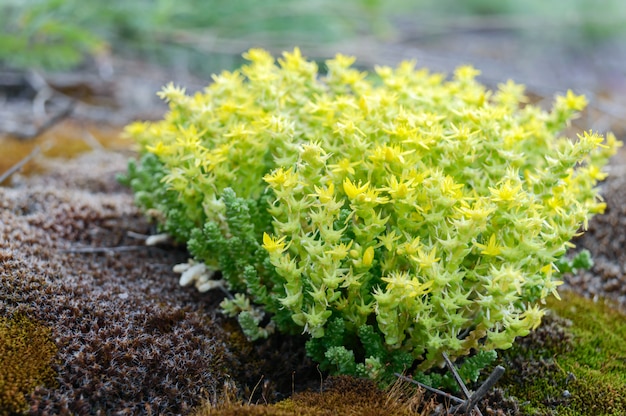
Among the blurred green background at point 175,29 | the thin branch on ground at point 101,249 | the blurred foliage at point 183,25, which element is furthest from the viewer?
the blurred foliage at point 183,25

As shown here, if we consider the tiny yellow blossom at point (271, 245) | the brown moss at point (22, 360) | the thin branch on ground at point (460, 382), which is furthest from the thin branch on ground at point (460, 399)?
the brown moss at point (22, 360)

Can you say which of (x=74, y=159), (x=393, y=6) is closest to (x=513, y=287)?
(x=74, y=159)

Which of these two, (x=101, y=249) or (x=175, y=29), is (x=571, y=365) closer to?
(x=101, y=249)

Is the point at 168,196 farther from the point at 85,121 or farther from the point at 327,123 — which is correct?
the point at 85,121

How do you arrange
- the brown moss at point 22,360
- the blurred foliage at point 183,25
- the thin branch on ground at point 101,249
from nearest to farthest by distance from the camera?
1. the brown moss at point 22,360
2. the thin branch on ground at point 101,249
3. the blurred foliage at point 183,25

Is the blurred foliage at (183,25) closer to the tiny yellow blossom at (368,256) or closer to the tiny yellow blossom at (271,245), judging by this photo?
the tiny yellow blossom at (271,245)

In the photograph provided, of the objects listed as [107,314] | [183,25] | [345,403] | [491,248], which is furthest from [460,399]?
[183,25]

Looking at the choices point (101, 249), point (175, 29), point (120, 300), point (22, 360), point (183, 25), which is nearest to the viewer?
point (22, 360)
